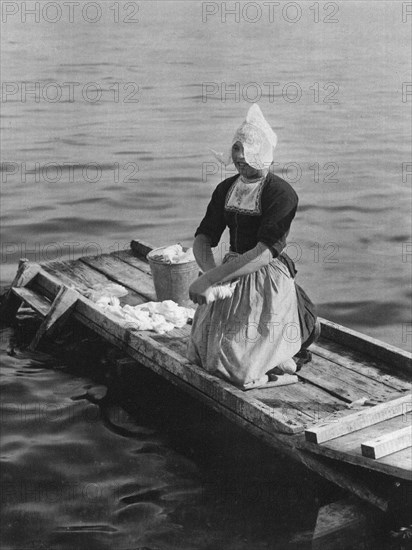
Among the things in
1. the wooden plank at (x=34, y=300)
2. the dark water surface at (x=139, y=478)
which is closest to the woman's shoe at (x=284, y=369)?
the dark water surface at (x=139, y=478)

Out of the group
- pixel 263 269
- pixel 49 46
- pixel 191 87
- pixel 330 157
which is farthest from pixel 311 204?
pixel 49 46

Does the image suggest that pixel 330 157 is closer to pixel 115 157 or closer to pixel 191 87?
pixel 115 157

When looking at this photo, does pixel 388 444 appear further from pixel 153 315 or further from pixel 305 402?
pixel 153 315

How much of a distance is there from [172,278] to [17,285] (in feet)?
6.80

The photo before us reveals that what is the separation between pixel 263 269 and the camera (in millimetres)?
6207

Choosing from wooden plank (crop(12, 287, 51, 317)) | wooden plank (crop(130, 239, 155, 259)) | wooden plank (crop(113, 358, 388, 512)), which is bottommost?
wooden plank (crop(113, 358, 388, 512))

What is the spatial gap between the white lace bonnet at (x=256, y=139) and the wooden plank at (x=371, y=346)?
1.75m

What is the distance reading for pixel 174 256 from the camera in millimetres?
8094

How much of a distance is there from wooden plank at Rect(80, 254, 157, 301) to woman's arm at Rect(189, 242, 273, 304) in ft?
7.86

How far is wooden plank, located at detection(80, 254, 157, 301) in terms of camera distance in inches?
342
